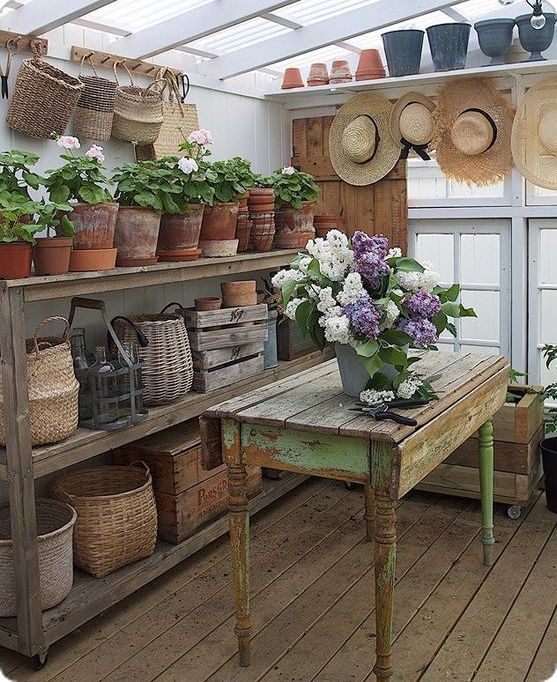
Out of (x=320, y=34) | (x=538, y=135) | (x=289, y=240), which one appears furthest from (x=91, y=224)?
(x=538, y=135)

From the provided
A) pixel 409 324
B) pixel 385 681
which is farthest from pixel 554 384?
pixel 385 681

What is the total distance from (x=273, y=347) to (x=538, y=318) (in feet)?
4.38

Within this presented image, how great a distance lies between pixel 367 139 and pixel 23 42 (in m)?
1.87

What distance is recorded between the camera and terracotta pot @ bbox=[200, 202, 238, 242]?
3.48 metres

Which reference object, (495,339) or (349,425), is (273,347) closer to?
(495,339)

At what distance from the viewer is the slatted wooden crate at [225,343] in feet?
11.4

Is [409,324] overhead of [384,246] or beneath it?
beneath

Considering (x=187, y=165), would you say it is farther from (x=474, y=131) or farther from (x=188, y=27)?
(x=474, y=131)

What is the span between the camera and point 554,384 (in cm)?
400

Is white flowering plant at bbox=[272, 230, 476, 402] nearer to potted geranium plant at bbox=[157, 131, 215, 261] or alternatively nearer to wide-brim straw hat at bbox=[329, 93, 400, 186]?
potted geranium plant at bbox=[157, 131, 215, 261]

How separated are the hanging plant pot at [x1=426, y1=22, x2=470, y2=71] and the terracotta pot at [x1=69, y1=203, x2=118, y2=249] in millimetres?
1938

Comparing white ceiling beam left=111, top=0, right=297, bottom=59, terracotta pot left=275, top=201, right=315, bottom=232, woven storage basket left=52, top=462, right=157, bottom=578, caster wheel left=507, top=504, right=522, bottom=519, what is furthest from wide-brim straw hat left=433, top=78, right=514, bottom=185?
woven storage basket left=52, top=462, right=157, bottom=578

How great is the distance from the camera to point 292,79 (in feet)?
14.8

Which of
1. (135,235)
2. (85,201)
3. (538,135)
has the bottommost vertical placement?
(135,235)
